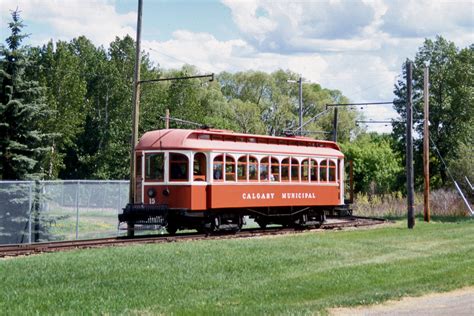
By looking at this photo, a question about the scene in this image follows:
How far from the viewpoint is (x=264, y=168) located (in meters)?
28.1

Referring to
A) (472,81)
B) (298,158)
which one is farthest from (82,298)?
(472,81)

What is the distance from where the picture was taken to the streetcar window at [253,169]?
2744 centimetres

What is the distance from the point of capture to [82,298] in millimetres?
12844

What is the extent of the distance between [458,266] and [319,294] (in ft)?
16.8

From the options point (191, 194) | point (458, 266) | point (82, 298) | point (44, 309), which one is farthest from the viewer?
point (191, 194)

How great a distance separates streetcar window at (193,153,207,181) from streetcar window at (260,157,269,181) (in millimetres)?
2782

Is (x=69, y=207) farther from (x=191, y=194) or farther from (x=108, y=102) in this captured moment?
(x=108, y=102)

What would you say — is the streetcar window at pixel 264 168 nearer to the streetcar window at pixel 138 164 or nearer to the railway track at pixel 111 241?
the railway track at pixel 111 241

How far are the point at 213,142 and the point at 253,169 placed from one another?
83.3 inches

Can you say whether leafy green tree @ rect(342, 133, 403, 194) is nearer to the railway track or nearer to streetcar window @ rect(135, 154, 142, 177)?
the railway track

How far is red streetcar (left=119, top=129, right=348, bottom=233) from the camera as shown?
25.5 m

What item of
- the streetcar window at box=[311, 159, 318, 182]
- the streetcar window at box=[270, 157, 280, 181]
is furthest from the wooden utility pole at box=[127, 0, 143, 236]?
the streetcar window at box=[311, 159, 318, 182]

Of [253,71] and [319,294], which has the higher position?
[253,71]

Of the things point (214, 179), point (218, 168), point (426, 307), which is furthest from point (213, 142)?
point (426, 307)
